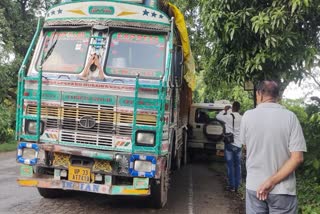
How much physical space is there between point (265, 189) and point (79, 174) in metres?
3.24

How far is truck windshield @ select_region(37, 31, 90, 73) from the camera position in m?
6.57

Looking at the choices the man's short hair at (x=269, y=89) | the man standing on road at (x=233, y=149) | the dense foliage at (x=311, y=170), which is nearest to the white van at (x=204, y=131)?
the man standing on road at (x=233, y=149)

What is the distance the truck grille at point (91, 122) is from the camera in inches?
236

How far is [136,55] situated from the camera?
654 centimetres

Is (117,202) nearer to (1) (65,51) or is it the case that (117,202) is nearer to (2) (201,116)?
(1) (65,51)

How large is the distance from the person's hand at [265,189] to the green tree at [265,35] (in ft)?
9.85

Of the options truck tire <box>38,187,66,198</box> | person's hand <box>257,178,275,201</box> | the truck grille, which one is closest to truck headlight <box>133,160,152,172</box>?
the truck grille

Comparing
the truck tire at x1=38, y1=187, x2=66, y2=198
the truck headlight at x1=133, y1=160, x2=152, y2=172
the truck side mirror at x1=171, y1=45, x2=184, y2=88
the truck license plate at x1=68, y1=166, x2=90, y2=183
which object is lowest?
the truck tire at x1=38, y1=187, x2=66, y2=198

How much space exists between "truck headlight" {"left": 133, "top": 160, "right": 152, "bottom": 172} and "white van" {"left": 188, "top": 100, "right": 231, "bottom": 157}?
6.74 metres

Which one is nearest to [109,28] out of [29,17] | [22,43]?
[22,43]

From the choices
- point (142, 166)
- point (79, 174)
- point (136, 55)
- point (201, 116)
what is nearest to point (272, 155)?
point (142, 166)

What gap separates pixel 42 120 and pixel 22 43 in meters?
13.6

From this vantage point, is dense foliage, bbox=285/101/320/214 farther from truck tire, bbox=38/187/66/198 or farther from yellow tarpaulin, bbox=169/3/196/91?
truck tire, bbox=38/187/66/198

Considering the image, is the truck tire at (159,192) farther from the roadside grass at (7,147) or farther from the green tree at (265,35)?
the roadside grass at (7,147)
